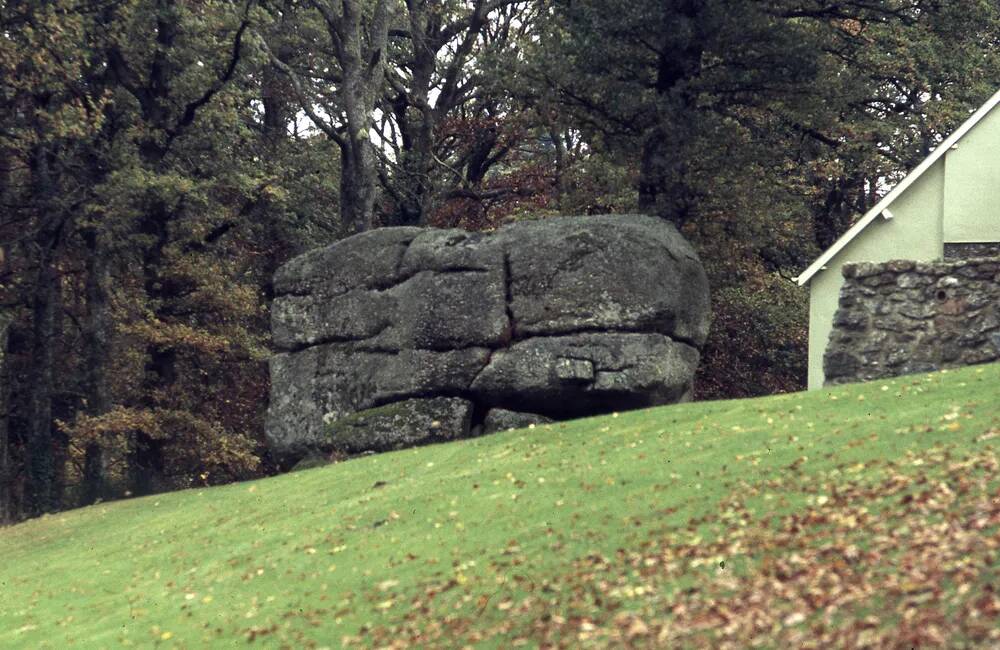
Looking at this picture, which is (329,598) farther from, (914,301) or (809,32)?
(809,32)

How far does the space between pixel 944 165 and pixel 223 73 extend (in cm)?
2004

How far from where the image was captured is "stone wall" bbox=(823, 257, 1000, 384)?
973 inches

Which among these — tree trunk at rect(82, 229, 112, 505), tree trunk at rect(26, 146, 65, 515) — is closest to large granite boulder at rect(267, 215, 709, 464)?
tree trunk at rect(82, 229, 112, 505)

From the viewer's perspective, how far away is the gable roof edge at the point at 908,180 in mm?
27659

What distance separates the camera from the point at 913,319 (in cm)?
2530

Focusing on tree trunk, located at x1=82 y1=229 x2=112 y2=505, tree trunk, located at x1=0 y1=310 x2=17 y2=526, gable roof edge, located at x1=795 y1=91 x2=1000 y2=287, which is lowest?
tree trunk, located at x1=0 y1=310 x2=17 y2=526

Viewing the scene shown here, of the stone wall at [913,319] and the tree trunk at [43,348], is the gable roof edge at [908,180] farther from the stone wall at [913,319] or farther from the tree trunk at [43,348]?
the tree trunk at [43,348]

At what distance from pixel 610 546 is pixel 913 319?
479 inches

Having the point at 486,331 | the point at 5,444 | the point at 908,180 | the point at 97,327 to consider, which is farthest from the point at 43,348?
the point at 908,180

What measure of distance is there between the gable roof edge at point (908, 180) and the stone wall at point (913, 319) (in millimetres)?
3768

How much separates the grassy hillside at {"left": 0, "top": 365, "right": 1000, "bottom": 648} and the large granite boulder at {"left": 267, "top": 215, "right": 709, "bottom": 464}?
78.2 inches

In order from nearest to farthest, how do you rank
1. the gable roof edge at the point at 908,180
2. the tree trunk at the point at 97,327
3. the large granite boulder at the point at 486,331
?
1. the large granite boulder at the point at 486,331
2. the gable roof edge at the point at 908,180
3. the tree trunk at the point at 97,327

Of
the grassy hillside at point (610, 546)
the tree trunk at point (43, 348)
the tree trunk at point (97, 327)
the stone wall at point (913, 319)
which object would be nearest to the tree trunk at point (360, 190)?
the tree trunk at point (97, 327)

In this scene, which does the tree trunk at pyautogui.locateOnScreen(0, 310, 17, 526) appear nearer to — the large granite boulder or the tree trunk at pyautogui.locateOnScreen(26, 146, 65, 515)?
the tree trunk at pyautogui.locateOnScreen(26, 146, 65, 515)
